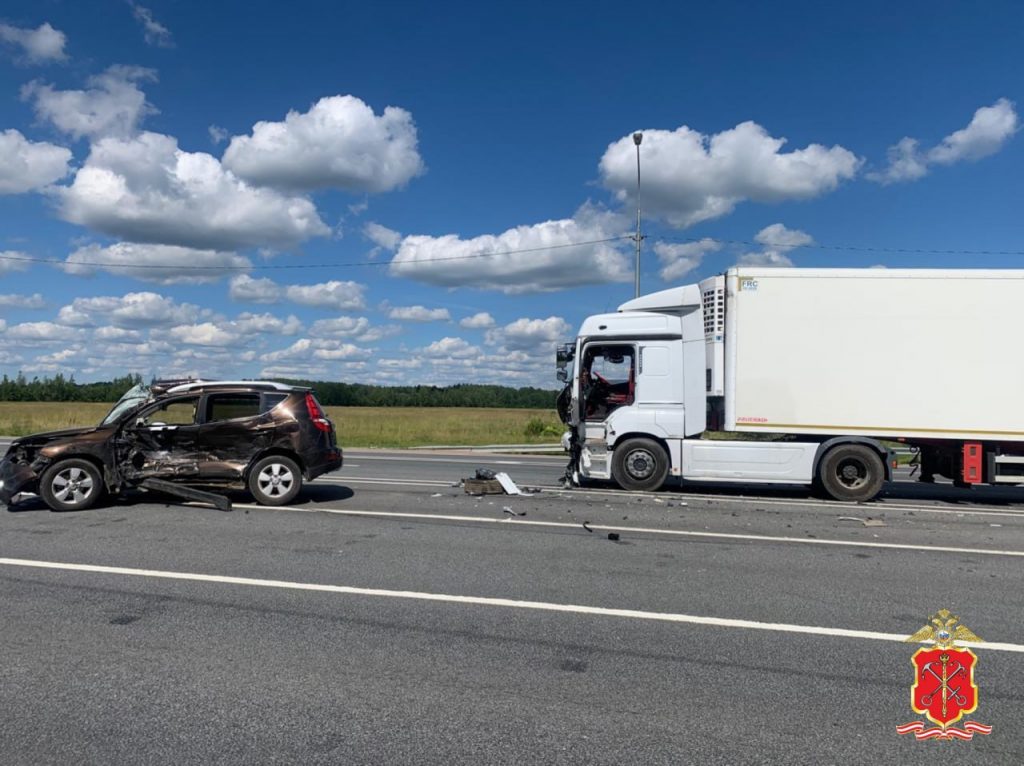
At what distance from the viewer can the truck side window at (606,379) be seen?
11859mm

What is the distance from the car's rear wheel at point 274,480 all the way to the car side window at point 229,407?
27.0 inches

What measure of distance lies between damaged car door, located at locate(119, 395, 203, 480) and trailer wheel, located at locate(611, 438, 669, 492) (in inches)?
245

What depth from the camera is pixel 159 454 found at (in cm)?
983

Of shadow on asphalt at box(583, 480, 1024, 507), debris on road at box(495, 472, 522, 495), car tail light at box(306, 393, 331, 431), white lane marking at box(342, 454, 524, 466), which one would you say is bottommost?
white lane marking at box(342, 454, 524, 466)

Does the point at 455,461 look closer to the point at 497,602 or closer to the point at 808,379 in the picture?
the point at 808,379

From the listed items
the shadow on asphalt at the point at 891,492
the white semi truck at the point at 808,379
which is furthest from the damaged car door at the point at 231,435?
the shadow on asphalt at the point at 891,492

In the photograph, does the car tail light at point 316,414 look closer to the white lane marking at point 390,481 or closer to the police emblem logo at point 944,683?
the white lane marking at point 390,481

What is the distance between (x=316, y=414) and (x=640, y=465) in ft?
16.6

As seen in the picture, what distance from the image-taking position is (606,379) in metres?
12.1

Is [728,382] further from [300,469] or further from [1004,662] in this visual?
[1004,662]

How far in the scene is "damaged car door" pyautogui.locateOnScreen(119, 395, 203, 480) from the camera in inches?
382

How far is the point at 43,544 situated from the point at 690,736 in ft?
22.6

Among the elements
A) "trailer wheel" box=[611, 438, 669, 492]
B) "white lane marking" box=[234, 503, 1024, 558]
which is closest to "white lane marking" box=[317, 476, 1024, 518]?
"trailer wheel" box=[611, 438, 669, 492]

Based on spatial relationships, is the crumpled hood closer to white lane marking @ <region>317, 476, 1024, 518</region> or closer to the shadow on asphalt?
white lane marking @ <region>317, 476, 1024, 518</region>
